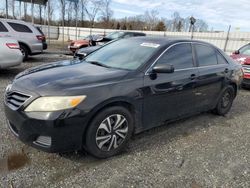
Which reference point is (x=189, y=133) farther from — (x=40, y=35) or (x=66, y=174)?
(x=40, y=35)

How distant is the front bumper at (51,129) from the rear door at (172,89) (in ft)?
3.41

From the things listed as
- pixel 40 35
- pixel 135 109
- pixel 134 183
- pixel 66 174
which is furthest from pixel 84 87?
pixel 40 35

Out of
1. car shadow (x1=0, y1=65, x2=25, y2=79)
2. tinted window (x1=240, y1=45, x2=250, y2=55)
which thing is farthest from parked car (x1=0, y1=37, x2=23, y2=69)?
tinted window (x1=240, y1=45, x2=250, y2=55)

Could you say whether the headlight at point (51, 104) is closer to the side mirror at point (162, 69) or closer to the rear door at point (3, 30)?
the side mirror at point (162, 69)

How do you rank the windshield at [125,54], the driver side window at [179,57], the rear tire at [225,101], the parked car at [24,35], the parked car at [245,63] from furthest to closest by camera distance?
the parked car at [24,35], the parked car at [245,63], the rear tire at [225,101], the driver side window at [179,57], the windshield at [125,54]

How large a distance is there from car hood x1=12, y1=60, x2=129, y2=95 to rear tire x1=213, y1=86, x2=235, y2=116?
2.62m

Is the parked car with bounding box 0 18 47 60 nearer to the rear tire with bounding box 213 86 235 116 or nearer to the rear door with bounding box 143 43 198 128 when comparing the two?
the rear door with bounding box 143 43 198 128

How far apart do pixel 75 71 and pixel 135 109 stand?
0.96 m

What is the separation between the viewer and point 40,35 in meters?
10.6

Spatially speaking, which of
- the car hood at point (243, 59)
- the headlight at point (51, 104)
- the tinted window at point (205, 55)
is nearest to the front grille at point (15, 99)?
the headlight at point (51, 104)

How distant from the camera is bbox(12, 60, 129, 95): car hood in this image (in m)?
2.64

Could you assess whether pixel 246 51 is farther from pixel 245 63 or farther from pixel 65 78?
pixel 65 78

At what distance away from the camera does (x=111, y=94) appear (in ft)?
9.20

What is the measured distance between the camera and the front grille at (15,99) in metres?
2.64
